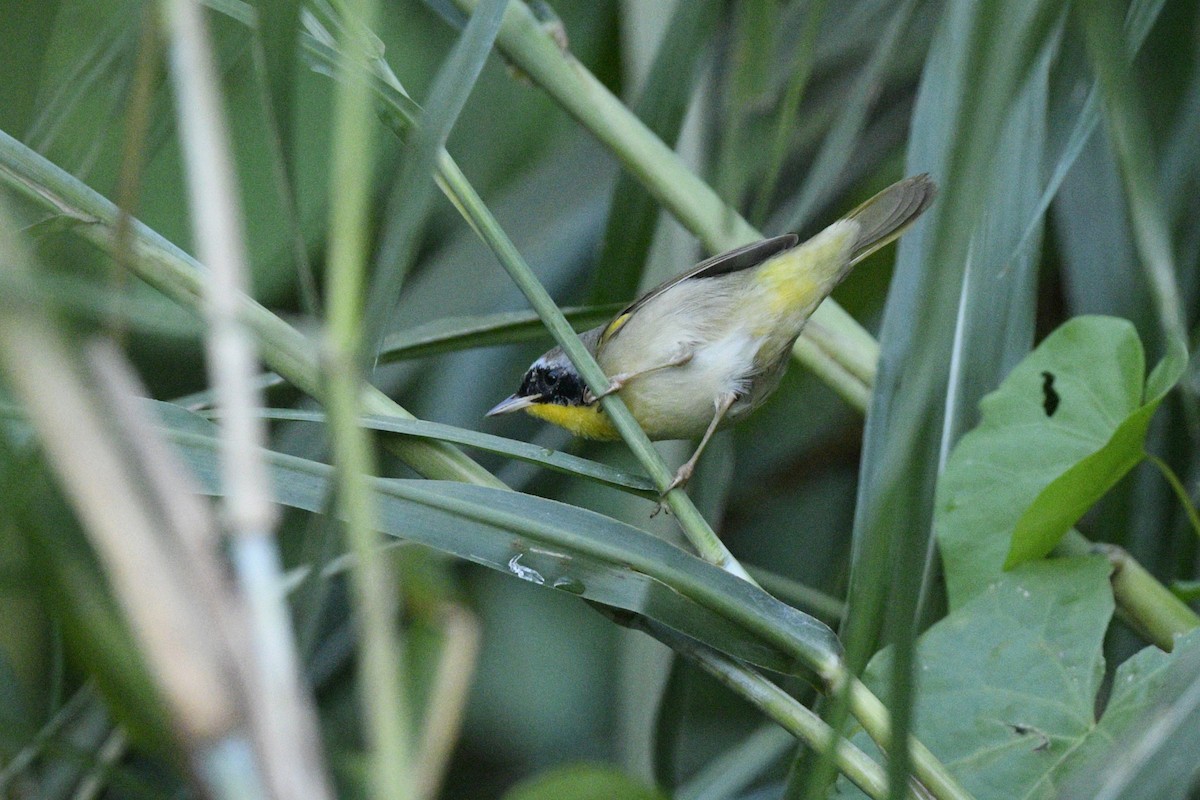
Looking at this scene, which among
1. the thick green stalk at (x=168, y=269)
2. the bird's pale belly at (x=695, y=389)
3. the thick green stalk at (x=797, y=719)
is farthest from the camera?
the bird's pale belly at (x=695, y=389)

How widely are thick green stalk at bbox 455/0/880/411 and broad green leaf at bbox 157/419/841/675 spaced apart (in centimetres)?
78

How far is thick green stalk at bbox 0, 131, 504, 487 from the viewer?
1142mm

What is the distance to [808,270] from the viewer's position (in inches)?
79.0

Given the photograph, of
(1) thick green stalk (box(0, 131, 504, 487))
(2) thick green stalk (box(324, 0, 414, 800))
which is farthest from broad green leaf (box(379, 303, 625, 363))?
(2) thick green stalk (box(324, 0, 414, 800))

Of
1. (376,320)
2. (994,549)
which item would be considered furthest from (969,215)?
(994,549)

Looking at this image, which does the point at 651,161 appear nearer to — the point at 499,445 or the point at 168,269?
the point at 499,445

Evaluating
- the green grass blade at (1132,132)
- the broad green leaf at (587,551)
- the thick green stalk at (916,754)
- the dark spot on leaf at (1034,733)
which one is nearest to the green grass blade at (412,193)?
the broad green leaf at (587,551)

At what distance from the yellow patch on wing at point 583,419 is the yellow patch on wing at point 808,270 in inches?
15.5

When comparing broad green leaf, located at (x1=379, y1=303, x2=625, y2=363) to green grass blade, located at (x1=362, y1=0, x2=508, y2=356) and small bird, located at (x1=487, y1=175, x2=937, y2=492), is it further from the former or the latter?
green grass blade, located at (x1=362, y1=0, x2=508, y2=356)

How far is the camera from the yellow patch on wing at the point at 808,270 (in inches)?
78.0

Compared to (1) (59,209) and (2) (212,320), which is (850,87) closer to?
(1) (59,209)

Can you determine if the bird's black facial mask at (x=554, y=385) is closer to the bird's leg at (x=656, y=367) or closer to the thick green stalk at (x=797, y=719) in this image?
the bird's leg at (x=656, y=367)

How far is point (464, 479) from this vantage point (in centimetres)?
127

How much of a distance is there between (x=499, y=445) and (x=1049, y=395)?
3.55 ft
